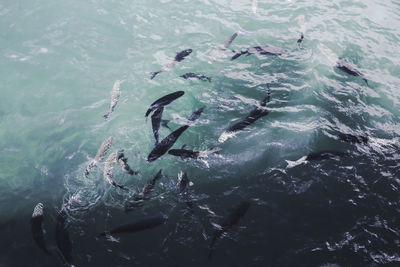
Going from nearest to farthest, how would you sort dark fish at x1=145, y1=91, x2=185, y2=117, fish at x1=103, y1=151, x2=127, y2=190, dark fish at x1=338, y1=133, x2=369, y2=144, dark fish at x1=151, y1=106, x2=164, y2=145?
1. fish at x1=103, y1=151, x2=127, y2=190
2. dark fish at x1=338, y1=133, x2=369, y2=144
3. dark fish at x1=151, y1=106, x2=164, y2=145
4. dark fish at x1=145, y1=91, x2=185, y2=117

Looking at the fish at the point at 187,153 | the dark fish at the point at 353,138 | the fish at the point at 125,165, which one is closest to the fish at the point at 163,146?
the fish at the point at 187,153

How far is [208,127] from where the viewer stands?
544 centimetres

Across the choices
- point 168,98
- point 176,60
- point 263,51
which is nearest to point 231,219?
point 168,98

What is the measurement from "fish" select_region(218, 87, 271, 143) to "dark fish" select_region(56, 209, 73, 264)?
3081 millimetres

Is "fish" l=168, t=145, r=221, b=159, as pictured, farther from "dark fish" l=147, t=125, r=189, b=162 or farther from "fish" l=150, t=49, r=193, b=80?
"fish" l=150, t=49, r=193, b=80

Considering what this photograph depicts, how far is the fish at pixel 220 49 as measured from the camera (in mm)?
7315

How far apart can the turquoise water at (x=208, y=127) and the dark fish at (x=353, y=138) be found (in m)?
0.12

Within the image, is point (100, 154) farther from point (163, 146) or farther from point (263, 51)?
point (263, 51)

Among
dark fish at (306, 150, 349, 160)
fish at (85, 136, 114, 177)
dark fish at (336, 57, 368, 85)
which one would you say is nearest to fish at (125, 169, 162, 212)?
fish at (85, 136, 114, 177)

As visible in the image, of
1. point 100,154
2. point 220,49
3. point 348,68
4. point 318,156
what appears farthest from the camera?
point 220,49

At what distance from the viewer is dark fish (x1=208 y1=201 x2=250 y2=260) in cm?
371

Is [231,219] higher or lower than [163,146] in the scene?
lower

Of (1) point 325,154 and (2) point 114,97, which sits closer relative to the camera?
(1) point 325,154

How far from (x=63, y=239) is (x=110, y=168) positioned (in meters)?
1.37
